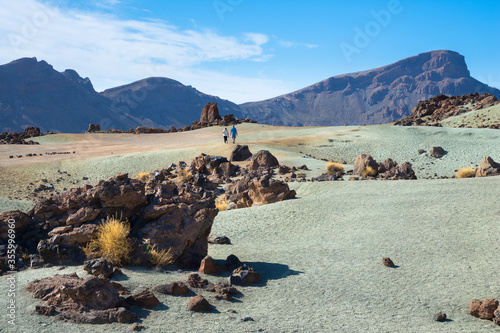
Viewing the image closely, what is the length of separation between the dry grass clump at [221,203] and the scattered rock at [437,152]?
16.3 meters

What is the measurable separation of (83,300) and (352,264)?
4760mm

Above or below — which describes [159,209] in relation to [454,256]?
above

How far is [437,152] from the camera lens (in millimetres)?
26641

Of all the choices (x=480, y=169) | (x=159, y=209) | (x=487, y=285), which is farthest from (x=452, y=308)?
(x=480, y=169)

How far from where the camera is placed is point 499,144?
1112 inches

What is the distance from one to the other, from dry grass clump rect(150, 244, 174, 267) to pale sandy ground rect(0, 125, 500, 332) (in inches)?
11.2

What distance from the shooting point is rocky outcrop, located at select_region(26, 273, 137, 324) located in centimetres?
495

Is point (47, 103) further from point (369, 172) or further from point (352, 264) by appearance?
point (352, 264)

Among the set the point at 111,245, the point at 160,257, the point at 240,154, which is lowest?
the point at 160,257

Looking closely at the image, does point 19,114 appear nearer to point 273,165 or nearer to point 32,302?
point 273,165

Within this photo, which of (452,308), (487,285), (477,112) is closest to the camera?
(452,308)

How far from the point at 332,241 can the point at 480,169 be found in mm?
10795

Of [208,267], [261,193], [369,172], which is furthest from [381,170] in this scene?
[208,267]

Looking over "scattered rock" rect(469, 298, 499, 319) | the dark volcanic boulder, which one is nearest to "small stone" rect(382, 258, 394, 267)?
"scattered rock" rect(469, 298, 499, 319)
